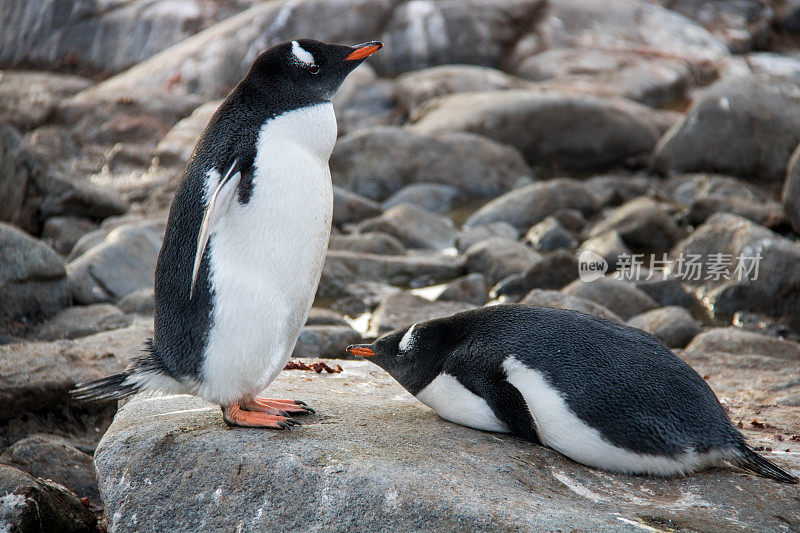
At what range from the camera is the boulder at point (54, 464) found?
4.10 m

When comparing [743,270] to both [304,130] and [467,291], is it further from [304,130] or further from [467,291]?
[304,130]

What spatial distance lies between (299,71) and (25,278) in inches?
168

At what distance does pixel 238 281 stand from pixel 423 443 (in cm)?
96

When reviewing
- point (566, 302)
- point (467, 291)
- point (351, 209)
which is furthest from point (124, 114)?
point (566, 302)

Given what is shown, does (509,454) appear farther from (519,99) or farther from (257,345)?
(519,99)

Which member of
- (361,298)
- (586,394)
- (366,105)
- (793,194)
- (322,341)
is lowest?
(361,298)

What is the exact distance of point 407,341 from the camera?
12.0 ft

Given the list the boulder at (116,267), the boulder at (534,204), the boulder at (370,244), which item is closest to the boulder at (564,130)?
the boulder at (534,204)

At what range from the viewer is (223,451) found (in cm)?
311

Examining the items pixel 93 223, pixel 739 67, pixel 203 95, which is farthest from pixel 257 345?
pixel 739 67

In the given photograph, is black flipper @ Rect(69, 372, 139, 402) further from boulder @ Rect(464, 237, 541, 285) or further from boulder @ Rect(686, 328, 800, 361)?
boulder @ Rect(464, 237, 541, 285)

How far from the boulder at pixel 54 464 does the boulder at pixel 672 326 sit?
3.89m

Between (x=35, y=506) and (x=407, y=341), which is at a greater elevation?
(x=407, y=341)

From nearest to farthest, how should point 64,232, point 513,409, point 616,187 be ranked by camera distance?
1. point 513,409
2. point 64,232
3. point 616,187
